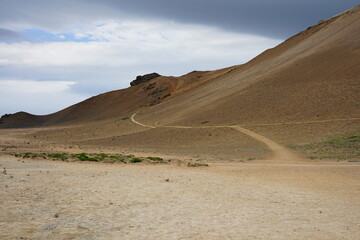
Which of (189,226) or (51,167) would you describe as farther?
(51,167)

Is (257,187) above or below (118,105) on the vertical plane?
below

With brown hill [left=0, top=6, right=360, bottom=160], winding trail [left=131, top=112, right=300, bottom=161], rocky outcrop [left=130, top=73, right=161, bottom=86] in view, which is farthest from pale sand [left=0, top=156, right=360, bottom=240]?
rocky outcrop [left=130, top=73, right=161, bottom=86]

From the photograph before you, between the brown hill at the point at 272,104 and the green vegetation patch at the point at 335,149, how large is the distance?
7.73 ft

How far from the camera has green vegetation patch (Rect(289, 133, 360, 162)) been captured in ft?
83.0

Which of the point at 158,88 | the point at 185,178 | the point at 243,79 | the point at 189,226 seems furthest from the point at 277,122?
the point at 158,88

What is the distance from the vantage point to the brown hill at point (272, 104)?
3625 centimetres

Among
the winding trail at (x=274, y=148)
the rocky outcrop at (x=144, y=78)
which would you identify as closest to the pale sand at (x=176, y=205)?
the winding trail at (x=274, y=148)

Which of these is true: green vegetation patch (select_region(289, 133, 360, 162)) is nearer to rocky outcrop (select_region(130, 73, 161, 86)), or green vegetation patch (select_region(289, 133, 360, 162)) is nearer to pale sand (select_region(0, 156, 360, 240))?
pale sand (select_region(0, 156, 360, 240))

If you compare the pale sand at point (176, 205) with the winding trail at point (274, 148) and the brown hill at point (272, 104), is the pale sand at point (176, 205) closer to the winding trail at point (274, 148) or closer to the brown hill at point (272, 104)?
the winding trail at point (274, 148)

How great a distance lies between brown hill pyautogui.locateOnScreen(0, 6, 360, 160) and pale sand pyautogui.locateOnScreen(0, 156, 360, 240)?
1355 centimetres

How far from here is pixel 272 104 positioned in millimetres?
45156

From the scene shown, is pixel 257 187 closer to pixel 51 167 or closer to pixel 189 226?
pixel 189 226

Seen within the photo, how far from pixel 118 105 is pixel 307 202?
229 ft

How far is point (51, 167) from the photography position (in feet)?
61.9
